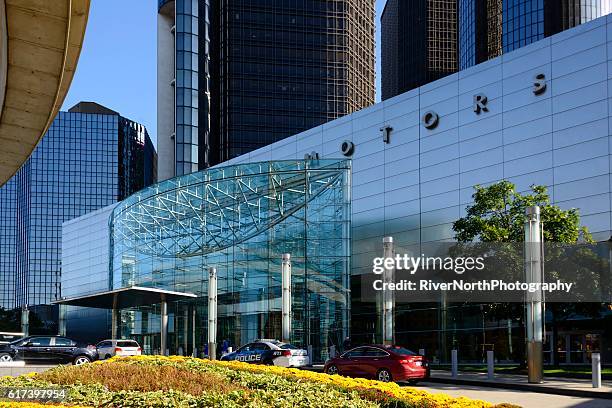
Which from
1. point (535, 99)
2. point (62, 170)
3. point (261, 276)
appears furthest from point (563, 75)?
point (62, 170)

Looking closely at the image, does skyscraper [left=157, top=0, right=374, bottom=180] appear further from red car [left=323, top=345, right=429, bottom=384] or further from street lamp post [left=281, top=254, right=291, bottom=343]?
red car [left=323, top=345, right=429, bottom=384]

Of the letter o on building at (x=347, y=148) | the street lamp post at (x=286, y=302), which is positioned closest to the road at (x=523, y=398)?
the street lamp post at (x=286, y=302)

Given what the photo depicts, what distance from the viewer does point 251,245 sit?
52.0m

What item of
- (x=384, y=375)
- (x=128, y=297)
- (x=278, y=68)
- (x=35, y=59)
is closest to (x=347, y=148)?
(x=128, y=297)

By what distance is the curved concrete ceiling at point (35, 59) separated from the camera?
9477mm

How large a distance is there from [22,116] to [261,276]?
38.8m

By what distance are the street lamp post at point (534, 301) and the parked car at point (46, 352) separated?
18.6 m

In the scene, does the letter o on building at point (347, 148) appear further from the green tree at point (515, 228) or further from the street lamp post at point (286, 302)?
the green tree at point (515, 228)

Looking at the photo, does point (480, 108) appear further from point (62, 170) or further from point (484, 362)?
point (62, 170)

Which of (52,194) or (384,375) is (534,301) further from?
(52,194)

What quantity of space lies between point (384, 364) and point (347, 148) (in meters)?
30.8

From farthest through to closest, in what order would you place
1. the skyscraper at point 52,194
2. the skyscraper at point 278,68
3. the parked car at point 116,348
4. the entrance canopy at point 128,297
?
1. the skyscraper at point 52,194
2. the skyscraper at point 278,68
3. the entrance canopy at point 128,297
4. the parked car at point 116,348

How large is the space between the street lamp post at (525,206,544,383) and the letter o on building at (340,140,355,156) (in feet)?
92.8

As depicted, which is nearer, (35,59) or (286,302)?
(35,59)
